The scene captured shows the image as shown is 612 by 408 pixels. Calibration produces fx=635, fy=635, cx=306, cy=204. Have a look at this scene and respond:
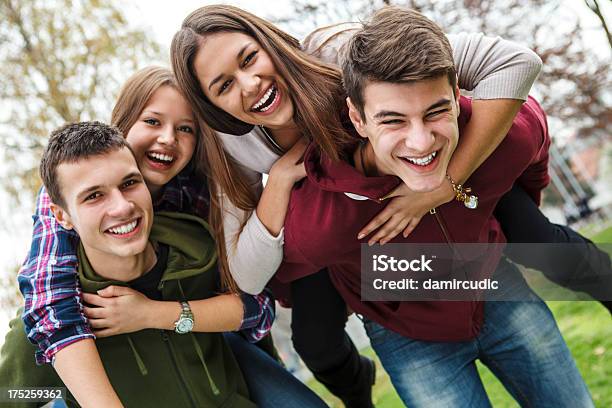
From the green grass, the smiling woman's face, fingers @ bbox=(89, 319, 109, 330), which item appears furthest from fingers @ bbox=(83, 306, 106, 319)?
the green grass

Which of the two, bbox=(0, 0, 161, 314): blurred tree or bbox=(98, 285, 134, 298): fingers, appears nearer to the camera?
bbox=(98, 285, 134, 298): fingers

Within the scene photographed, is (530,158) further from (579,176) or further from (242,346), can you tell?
(579,176)

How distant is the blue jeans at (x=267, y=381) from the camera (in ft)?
9.31

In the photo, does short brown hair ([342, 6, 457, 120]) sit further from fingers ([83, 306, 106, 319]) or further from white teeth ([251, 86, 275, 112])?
fingers ([83, 306, 106, 319])

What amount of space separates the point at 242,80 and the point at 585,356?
340 cm

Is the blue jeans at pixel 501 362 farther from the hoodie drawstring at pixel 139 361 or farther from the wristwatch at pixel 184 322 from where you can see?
the hoodie drawstring at pixel 139 361

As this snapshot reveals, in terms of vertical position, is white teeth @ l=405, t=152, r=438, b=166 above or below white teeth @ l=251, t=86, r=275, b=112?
below

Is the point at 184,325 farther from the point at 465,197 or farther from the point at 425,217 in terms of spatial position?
the point at 465,197

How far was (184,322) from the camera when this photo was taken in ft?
8.43

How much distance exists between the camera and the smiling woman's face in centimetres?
242

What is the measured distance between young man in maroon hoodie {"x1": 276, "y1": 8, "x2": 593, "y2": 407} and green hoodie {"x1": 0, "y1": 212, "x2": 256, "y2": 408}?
399 millimetres

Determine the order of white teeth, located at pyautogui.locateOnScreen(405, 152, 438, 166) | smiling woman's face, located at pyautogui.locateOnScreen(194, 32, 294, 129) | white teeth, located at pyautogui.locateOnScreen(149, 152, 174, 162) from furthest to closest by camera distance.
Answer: white teeth, located at pyautogui.locateOnScreen(149, 152, 174, 162) → smiling woman's face, located at pyautogui.locateOnScreen(194, 32, 294, 129) → white teeth, located at pyautogui.locateOnScreen(405, 152, 438, 166)

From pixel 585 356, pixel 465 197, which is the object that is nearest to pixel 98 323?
pixel 465 197

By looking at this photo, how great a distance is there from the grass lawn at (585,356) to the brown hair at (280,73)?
7.88ft
